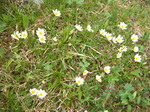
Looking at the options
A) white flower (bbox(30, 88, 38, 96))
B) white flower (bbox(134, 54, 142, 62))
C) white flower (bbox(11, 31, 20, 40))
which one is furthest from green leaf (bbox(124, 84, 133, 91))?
white flower (bbox(11, 31, 20, 40))

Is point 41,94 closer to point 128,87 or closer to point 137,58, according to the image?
point 128,87

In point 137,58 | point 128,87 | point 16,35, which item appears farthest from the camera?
point 137,58

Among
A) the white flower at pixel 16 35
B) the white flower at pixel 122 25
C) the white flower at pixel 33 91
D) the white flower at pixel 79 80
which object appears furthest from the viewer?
the white flower at pixel 122 25

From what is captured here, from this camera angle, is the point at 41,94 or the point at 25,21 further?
the point at 25,21

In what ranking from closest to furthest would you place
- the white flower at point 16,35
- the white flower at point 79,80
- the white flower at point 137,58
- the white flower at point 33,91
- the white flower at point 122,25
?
the white flower at point 33,91, the white flower at point 79,80, the white flower at point 16,35, the white flower at point 137,58, the white flower at point 122,25

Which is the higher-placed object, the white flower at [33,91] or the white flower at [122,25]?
the white flower at [122,25]

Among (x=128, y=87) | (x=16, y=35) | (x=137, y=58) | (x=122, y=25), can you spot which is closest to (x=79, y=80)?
(x=128, y=87)

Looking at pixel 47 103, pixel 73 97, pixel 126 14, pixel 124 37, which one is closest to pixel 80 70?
pixel 73 97

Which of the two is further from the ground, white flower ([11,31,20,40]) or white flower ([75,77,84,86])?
white flower ([11,31,20,40])

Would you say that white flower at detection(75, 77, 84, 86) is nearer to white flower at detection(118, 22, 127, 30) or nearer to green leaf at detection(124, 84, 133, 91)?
green leaf at detection(124, 84, 133, 91)

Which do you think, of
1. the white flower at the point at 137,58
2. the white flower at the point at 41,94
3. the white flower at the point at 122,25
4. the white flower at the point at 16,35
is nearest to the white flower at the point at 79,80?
the white flower at the point at 41,94

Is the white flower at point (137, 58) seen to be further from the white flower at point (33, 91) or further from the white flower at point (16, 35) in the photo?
the white flower at point (16, 35)
